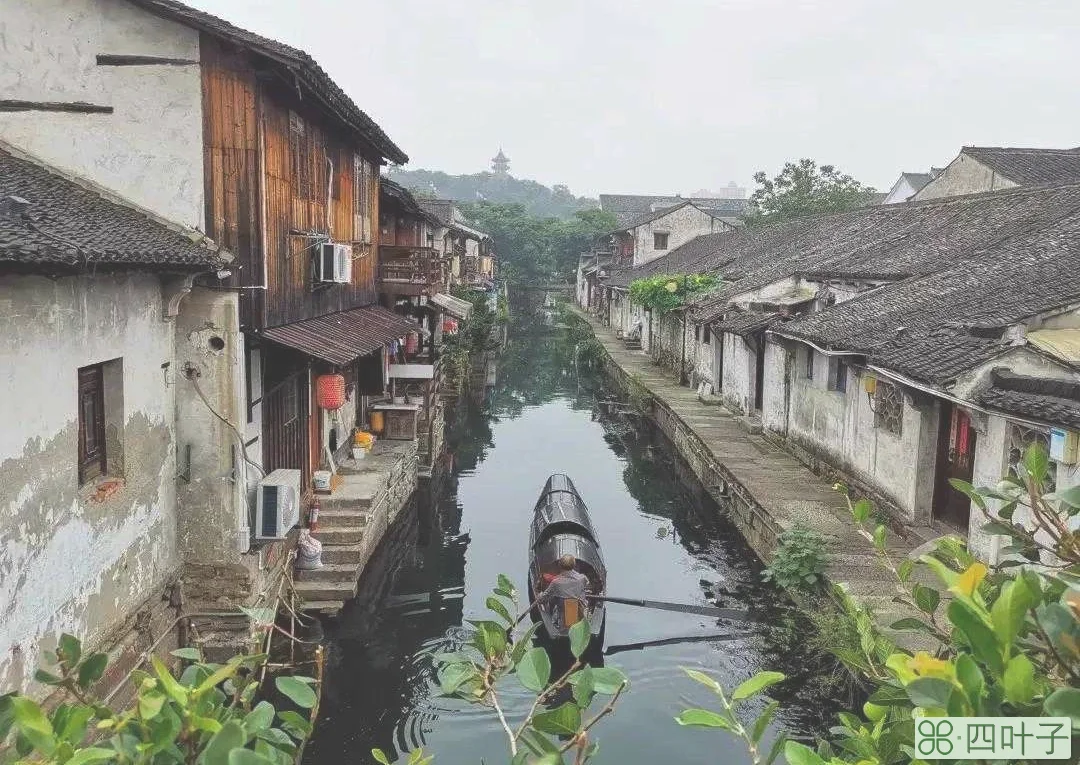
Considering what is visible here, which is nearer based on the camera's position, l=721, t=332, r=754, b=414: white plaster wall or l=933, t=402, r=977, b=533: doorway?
l=933, t=402, r=977, b=533: doorway

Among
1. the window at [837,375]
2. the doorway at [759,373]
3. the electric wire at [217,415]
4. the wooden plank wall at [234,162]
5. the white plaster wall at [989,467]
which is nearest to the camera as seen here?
the wooden plank wall at [234,162]

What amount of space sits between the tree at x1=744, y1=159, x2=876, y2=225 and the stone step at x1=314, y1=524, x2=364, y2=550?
135 feet

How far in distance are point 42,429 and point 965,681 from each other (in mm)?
6654

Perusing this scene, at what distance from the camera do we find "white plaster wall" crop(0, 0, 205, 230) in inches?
338

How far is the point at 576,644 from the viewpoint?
2791mm

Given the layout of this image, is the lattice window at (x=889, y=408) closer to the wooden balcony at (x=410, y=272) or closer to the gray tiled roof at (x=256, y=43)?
the wooden balcony at (x=410, y=272)

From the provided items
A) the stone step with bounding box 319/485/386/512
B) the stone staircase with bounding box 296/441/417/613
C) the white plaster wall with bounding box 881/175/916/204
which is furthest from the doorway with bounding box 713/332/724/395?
the white plaster wall with bounding box 881/175/916/204

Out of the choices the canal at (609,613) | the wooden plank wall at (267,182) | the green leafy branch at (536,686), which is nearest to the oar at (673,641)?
the canal at (609,613)

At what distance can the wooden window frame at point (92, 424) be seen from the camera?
7.50 metres

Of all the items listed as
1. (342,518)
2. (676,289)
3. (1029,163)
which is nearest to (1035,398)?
(342,518)

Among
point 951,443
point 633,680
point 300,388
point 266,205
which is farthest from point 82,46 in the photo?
point 951,443

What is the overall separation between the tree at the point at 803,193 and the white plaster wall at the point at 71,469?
146 feet

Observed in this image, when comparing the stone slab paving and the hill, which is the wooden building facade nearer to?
the stone slab paving

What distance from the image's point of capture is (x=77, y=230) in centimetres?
686
